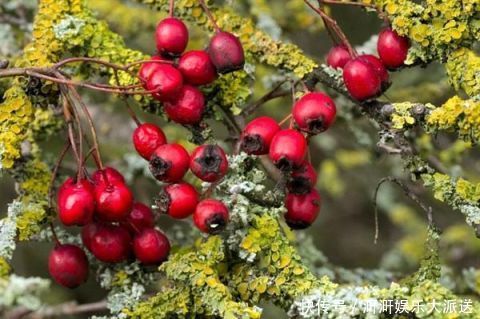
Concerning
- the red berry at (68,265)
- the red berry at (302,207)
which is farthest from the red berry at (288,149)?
the red berry at (68,265)

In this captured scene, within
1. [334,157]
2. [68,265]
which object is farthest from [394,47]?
[334,157]

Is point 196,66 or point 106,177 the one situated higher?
point 196,66

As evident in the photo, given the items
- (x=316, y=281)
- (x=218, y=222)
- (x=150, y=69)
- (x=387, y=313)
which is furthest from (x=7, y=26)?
(x=387, y=313)

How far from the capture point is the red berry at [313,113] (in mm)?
1735

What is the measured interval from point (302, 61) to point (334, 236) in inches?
95.8

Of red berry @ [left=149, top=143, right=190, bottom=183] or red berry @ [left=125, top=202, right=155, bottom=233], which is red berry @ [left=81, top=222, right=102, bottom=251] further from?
red berry @ [left=149, top=143, right=190, bottom=183]

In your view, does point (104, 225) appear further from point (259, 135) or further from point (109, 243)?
point (259, 135)

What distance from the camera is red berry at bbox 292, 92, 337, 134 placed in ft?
5.69

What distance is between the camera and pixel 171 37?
1.83 m

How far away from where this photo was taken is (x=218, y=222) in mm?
1697

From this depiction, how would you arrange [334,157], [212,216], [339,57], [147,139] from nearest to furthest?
[212,216]
[147,139]
[339,57]
[334,157]

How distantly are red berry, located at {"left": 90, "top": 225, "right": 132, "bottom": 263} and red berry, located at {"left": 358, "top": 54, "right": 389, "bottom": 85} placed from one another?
0.61m

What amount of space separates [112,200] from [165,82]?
255mm

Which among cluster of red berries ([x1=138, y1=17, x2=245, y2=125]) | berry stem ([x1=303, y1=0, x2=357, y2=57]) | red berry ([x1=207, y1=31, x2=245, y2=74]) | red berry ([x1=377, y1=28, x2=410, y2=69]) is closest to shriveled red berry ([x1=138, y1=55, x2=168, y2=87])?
cluster of red berries ([x1=138, y1=17, x2=245, y2=125])
